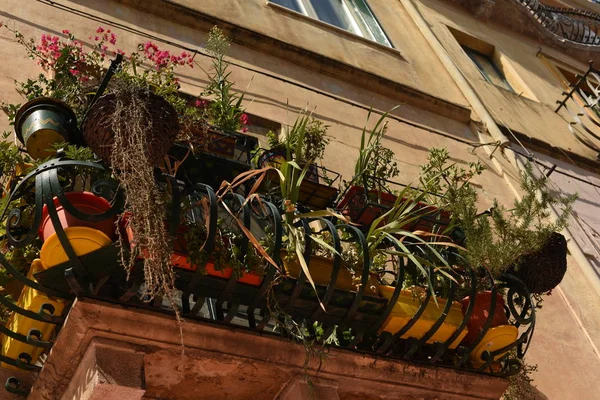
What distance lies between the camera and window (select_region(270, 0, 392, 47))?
10.4 meters

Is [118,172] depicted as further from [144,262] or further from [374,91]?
[374,91]

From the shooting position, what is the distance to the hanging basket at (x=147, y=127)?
411 cm

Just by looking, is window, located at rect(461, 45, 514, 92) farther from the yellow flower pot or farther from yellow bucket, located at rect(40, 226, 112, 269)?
yellow bucket, located at rect(40, 226, 112, 269)

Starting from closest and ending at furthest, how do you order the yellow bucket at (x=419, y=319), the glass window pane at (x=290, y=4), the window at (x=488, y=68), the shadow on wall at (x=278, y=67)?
the yellow bucket at (x=419, y=319)
the shadow on wall at (x=278, y=67)
the glass window pane at (x=290, y=4)
the window at (x=488, y=68)

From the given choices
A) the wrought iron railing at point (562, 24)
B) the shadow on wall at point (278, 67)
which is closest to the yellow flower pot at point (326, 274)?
the shadow on wall at point (278, 67)

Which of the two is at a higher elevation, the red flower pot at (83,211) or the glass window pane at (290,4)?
the glass window pane at (290,4)

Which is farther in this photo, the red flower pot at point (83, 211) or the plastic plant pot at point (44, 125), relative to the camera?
the plastic plant pot at point (44, 125)

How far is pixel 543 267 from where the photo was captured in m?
5.50

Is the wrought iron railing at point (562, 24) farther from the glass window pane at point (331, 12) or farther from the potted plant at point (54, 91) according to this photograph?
the potted plant at point (54, 91)

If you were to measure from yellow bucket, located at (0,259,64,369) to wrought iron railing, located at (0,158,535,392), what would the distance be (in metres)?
0.04

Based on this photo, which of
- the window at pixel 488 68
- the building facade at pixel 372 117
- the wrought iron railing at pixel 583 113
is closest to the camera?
Result: the building facade at pixel 372 117

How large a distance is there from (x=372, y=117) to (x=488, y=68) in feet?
15.5

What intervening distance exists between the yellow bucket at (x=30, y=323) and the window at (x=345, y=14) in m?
6.97

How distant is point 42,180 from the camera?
3848mm
